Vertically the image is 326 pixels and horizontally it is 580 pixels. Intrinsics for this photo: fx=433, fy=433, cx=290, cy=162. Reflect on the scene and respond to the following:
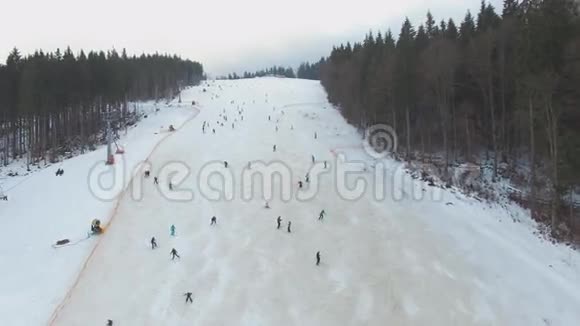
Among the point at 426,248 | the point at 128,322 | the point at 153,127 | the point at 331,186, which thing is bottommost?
the point at 128,322

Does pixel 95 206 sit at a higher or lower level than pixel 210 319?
higher

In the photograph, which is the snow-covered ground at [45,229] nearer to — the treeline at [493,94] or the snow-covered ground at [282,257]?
the snow-covered ground at [282,257]

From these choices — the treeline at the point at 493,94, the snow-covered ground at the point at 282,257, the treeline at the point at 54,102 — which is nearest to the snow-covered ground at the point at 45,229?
the snow-covered ground at the point at 282,257

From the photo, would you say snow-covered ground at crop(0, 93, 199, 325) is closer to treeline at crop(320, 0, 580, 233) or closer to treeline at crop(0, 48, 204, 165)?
treeline at crop(0, 48, 204, 165)

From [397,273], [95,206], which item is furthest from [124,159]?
[397,273]

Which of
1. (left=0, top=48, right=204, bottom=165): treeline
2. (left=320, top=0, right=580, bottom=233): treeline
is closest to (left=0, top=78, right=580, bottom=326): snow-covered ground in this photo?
(left=320, top=0, right=580, bottom=233): treeline

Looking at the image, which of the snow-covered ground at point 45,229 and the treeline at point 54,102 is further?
the treeline at point 54,102

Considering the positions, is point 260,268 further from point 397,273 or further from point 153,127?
point 153,127
